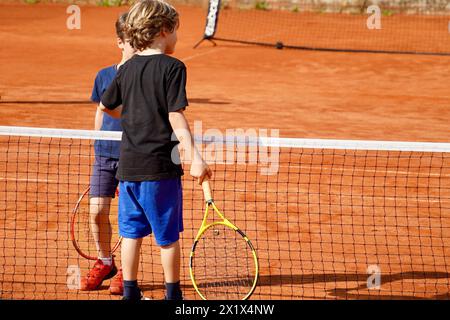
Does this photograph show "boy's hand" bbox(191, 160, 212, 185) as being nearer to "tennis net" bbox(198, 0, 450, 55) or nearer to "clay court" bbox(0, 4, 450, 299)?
"clay court" bbox(0, 4, 450, 299)

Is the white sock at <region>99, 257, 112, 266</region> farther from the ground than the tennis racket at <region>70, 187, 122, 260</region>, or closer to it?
closer to it

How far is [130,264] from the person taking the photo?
16.1 ft

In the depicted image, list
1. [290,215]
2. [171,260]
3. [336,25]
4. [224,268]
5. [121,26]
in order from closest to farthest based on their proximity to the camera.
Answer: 1. [171,260]
2. [121,26]
3. [224,268]
4. [290,215]
5. [336,25]

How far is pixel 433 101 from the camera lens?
14.3 meters

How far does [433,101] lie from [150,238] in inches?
340

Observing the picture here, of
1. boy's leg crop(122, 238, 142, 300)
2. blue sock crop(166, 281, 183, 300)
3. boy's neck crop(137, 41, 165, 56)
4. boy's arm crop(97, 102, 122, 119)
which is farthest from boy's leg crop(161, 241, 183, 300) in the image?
boy's neck crop(137, 41, 165, 56)

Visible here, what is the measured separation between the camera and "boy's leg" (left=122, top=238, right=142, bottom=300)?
4.88m

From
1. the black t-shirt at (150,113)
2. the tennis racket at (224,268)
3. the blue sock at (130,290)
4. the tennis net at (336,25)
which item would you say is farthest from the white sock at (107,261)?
the tennis net at (336,25)

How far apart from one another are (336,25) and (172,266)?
63.8 ft

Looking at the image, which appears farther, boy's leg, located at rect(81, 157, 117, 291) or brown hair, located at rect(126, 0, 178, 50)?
boy's leg, located at rect(81, 157, 117, 291)

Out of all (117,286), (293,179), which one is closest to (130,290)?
(117,286)

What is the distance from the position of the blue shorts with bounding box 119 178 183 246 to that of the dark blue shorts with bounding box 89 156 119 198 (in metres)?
1.01

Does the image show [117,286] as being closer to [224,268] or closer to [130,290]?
[224,268]
